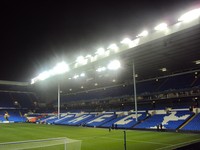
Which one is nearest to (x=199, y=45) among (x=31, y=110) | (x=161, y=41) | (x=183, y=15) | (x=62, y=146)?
(x=161, y=41)

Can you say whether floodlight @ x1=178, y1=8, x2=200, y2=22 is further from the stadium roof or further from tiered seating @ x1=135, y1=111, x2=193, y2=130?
tiered seating @ x1=135, y1=111, x2=193, y2=130

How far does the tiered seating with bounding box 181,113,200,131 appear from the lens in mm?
24248

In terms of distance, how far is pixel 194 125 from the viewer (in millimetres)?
24938

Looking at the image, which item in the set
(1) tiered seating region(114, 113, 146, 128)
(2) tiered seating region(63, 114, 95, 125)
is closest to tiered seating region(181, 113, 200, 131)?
(1) tiered seating region(114, 113, 146, 128)

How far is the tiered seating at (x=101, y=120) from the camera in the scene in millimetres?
36231

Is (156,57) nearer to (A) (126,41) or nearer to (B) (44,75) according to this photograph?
(A) (126,41)

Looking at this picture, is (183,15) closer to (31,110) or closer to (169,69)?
(169,69)

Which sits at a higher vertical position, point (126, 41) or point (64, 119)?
point (126, 41)

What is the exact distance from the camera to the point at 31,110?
60.0 meters

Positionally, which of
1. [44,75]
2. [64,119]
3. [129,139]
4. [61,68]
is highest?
[61,68]

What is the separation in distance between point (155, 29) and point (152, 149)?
10.7 metres

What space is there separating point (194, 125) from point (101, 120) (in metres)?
16.2

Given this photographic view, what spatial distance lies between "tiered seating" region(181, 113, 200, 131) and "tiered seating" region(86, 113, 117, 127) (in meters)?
13.7

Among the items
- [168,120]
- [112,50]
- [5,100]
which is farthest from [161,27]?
[5,100]
